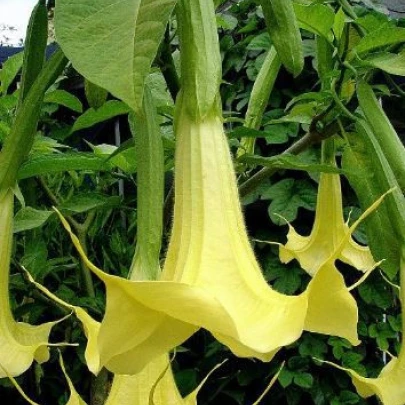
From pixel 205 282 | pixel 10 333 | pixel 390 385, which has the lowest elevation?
pixel 390 385

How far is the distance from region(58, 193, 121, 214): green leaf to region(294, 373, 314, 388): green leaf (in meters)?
1.08

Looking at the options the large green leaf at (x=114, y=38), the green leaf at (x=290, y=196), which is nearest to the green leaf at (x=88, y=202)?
the large green leaf at (x=114, y=38)

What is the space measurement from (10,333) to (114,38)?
331 mm

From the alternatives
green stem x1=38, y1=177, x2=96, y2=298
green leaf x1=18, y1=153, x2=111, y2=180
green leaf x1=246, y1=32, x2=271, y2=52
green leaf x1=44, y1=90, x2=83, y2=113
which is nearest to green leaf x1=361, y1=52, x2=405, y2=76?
green leaf x1=18, y1=153, x2=111, y2=180

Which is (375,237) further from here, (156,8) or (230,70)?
(230,70)

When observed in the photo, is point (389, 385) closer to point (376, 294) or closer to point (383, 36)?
point (383, 36)

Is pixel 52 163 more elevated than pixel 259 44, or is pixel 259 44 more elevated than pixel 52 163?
pixel 52 163

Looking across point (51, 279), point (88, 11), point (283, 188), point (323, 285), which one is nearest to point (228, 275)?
point (323, 285)

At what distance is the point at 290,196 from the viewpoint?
212 cm

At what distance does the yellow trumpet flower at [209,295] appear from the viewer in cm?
43

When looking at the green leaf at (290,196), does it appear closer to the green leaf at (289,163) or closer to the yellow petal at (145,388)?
the green leaf at (289,163)

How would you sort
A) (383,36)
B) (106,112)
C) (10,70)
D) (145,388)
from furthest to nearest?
(10,70) < (106,112) < (383,36) < (145,388)

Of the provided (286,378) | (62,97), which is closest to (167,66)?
(62,97)

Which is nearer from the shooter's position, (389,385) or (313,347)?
(389,385)
